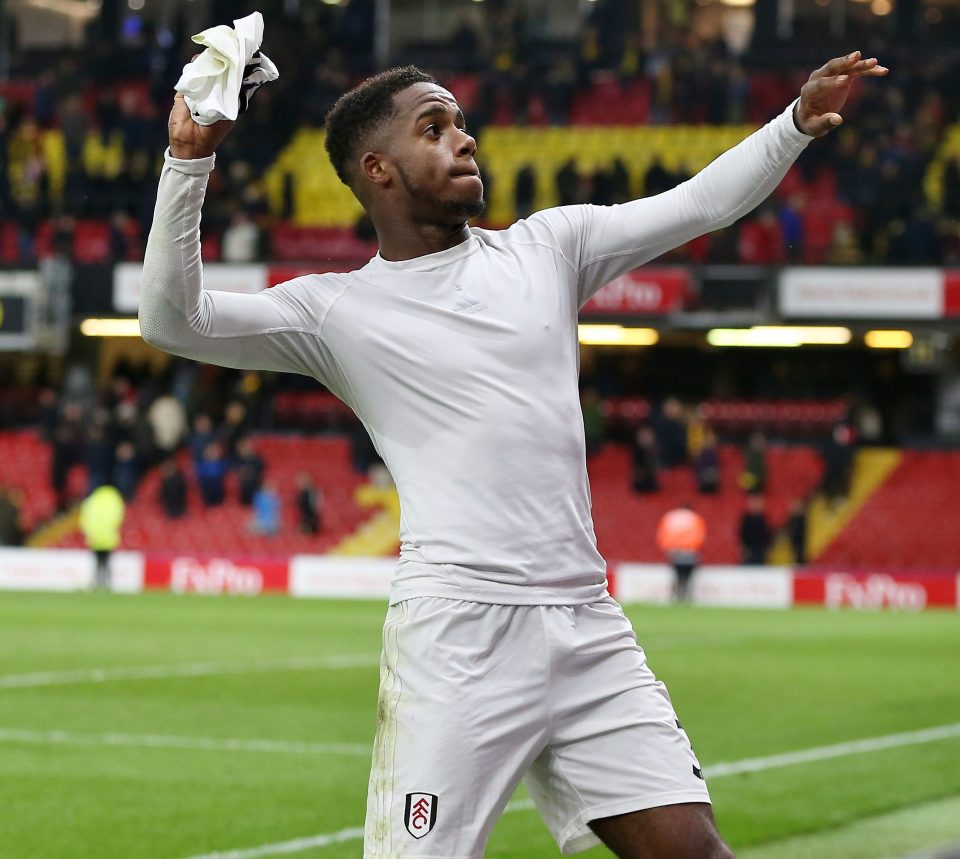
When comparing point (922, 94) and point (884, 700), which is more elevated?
point (922, 94)

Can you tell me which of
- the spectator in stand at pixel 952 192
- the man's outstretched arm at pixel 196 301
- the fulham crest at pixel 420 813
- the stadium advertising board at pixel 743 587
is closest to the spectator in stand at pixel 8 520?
the stadium advertising board at pixel 743 587

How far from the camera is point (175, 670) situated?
1584 centimetres

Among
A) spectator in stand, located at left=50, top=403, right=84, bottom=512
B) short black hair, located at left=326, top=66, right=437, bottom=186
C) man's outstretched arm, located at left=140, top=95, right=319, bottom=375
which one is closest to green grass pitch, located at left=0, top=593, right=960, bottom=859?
man's outstretched arm, located at left=140, top=95, right=319, bottom=375

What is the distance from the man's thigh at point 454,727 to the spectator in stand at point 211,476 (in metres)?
28.6

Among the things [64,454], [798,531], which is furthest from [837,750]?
[64,454]

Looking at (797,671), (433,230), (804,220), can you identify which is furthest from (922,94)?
(433,230)

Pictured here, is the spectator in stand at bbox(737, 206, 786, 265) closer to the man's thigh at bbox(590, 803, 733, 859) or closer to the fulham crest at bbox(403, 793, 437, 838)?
the man's thigh at bbox(590, 803, 733, 859)

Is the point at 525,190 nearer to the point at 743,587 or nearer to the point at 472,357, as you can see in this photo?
the point at 743,587

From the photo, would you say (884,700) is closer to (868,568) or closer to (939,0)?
(868,568)

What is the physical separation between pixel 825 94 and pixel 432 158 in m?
0.93

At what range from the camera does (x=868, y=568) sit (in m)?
29.7

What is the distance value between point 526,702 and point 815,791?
6.01m

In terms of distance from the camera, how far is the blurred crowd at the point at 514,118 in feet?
105

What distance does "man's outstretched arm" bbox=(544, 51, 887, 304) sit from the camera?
14.6 feet
